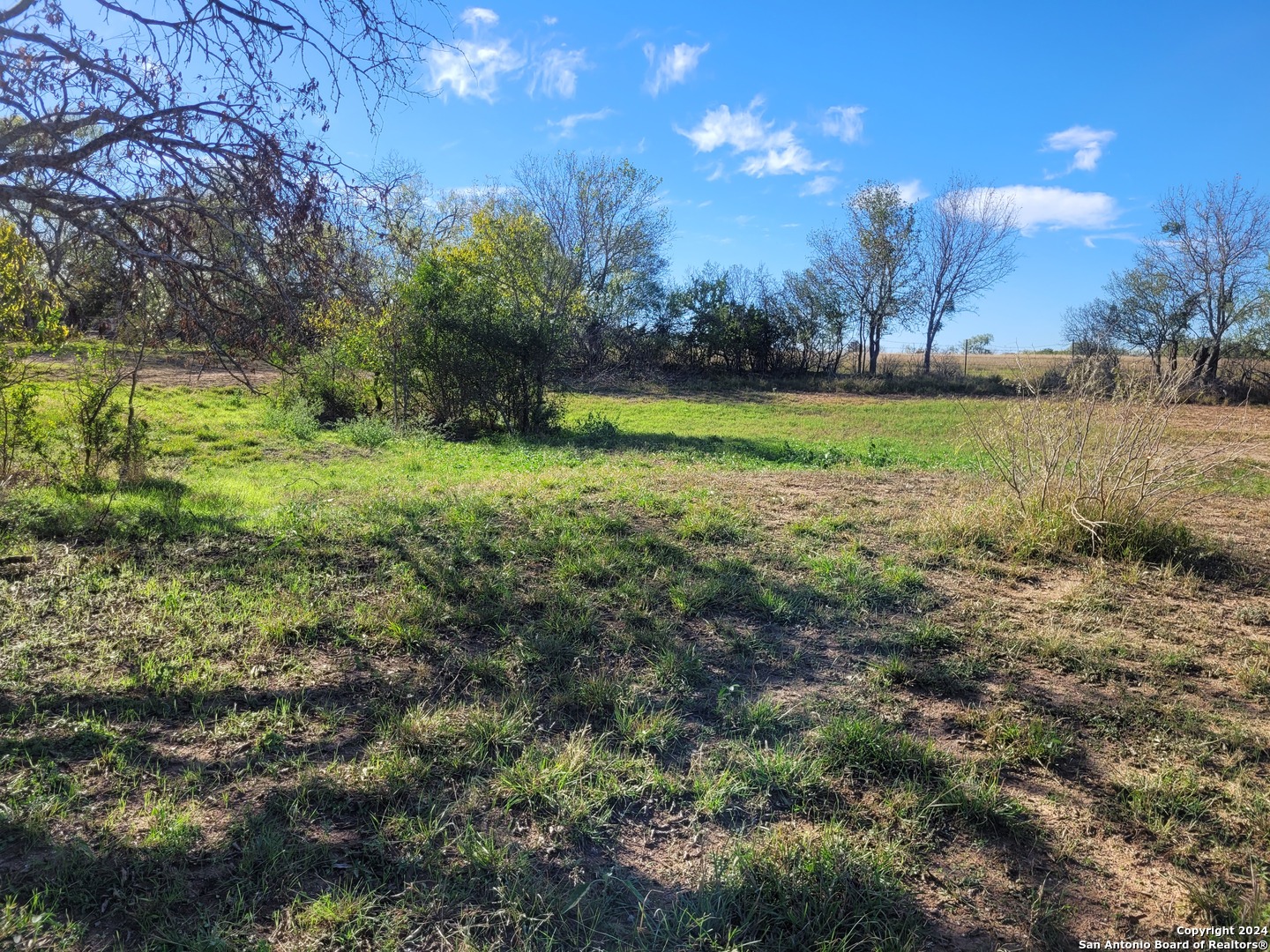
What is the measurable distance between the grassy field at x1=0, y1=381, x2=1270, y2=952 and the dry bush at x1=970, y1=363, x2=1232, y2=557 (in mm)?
269

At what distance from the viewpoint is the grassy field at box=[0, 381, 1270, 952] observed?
229 cm

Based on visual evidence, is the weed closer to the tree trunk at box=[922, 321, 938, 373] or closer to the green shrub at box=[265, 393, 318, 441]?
the green shrub at box=[265, 393, 318, 441]

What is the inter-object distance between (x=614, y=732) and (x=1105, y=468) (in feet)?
14.7

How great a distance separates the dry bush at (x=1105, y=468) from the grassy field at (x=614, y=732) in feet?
0.88

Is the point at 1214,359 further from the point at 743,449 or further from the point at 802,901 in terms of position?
the point at 802,901

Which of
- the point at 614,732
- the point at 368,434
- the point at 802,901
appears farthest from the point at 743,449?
the point at 802,901

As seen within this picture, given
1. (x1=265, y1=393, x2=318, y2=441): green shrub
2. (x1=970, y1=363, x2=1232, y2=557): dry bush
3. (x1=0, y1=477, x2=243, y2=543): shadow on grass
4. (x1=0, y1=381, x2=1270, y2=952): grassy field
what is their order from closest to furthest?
(x1=0, y1=381, x2=1270, y2=952): grassy field → (x1=970, y1=363, x2=1232, y2=557): dry bush → (x1=0, y1=477, x2=243, y2=543): shadow on grass → (x1=265, y1=393, x2=318, y2=441): green shrub

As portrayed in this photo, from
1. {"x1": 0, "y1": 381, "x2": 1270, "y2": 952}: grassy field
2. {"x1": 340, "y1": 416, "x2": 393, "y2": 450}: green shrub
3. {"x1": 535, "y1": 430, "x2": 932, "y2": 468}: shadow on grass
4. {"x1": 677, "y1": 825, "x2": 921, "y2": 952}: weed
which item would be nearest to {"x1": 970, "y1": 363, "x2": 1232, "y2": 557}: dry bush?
{"x1": 0, "y1": 381, "x2": 1270, "y2": 952}: grassy field

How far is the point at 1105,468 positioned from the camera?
17.8 ft

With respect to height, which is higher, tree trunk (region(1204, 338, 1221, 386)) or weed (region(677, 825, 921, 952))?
tree trunk (region(1204, 338, 1221, 386))

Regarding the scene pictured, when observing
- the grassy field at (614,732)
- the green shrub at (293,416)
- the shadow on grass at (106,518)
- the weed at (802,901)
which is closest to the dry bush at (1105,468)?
the grassy field at (614,732)

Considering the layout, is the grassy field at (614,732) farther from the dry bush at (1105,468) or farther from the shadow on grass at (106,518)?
the dry bush at (1105,468)

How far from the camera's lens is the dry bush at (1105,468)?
5.42 meters

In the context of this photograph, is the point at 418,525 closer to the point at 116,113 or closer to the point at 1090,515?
the point at 116,113
